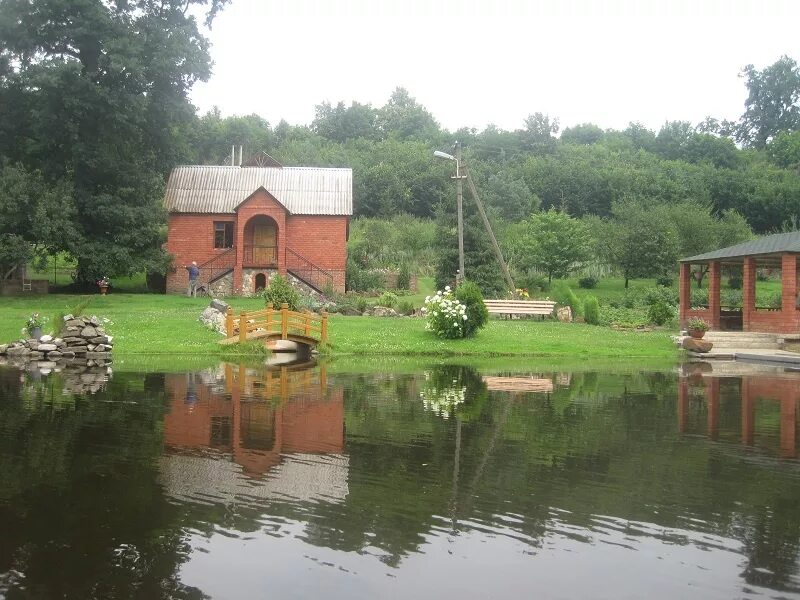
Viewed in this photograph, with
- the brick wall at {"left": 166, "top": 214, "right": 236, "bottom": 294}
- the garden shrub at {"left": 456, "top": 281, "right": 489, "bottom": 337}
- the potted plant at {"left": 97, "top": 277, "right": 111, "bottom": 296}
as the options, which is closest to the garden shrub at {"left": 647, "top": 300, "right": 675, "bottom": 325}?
the garden shrub at {"left": 456, "top": 281, "right": 489, "bottom": 337}

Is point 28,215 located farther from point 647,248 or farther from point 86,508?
point 86,508

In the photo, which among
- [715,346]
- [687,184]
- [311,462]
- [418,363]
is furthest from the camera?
[687,184]

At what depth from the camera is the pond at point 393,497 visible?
19.1 ft

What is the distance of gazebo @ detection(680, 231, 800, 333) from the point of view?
27156mm

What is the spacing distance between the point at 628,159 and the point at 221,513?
83534 millimetres

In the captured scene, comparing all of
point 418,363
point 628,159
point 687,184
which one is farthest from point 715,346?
point 628,159

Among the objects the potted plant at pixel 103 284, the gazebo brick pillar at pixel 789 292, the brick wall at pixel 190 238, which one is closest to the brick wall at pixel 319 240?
the brick wall at pixel 190 238

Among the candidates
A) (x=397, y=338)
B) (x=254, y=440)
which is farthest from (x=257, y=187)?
(x=254, y=440)

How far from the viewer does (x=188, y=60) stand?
126ft

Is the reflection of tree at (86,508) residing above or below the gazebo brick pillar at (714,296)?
below

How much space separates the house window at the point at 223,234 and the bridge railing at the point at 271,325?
733 inches

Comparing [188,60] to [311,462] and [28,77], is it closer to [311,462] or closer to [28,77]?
[28,77]

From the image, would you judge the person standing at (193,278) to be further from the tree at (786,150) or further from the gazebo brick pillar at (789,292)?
the tree at (786,150)

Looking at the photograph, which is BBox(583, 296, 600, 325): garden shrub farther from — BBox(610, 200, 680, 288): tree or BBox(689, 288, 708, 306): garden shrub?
BBox(610, 200, 680, 288): tree
